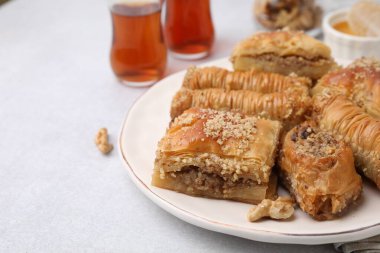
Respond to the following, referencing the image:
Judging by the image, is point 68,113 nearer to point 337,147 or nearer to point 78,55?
point 78,55

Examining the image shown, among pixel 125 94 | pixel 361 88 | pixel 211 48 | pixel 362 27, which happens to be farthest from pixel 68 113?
pixel 362 27

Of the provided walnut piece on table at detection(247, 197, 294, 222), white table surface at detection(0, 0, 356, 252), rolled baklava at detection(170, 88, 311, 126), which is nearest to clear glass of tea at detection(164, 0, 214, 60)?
white table surface at detection(0, 0, 356, 252)

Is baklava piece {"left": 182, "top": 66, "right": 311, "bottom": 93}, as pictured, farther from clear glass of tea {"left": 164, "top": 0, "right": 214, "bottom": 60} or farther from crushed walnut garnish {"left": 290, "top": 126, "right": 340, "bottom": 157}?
clear glass of tea {"left": 164, "top": 0, "right": 214, "bottom": 60}

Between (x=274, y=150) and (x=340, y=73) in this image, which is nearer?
(x=274, y=150)

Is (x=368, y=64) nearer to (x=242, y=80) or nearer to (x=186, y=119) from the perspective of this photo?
(x=242, y=80)

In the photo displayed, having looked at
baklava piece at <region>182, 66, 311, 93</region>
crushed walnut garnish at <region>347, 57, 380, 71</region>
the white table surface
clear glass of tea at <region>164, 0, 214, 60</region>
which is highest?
crushed walnut garnish at <region>347, 57, 380, 71</region>

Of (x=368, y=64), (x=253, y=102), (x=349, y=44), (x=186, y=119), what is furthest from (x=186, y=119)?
(x=349, y=44)
